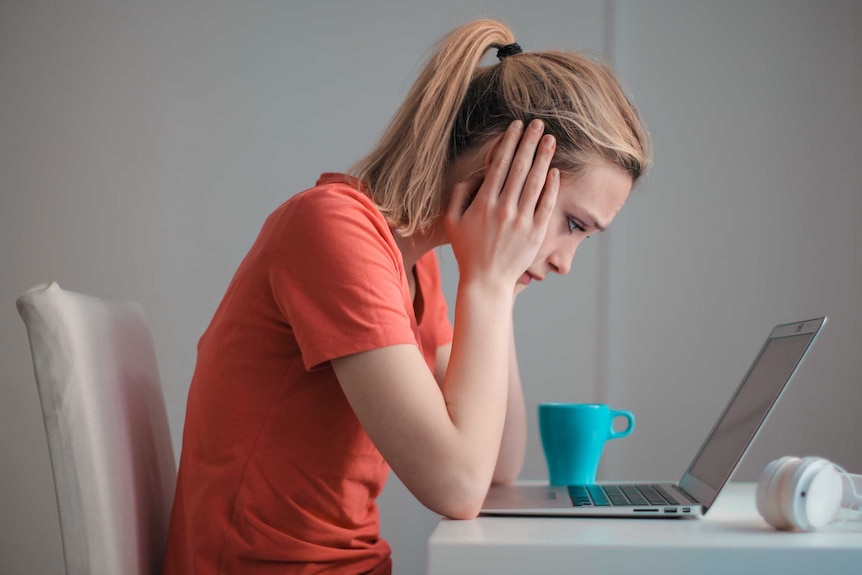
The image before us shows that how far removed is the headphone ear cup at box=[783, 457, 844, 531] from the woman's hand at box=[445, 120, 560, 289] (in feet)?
1.16

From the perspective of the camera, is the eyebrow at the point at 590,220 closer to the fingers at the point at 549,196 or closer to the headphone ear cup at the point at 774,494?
the fingers at the point at 549,196

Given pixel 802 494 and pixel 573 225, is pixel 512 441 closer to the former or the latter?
pixel 573 225

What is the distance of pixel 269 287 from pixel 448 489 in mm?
280

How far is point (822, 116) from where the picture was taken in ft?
6.57

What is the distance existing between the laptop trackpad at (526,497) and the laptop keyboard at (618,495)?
0.05ft

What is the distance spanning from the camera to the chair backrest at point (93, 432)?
753 mm

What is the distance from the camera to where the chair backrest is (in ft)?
2.47

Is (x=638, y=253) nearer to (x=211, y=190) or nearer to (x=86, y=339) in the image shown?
(x=211, y=190)

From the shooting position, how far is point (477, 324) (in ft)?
2.92

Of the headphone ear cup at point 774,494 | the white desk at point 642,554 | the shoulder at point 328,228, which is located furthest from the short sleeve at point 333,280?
the headphone ear cup at point 774,494

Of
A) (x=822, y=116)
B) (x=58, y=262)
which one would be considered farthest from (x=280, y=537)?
(x=822, y=116)

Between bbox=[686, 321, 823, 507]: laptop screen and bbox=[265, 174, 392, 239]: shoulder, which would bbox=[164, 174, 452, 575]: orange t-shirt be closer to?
bbox=[265, 174, 392, 239]: shoulder

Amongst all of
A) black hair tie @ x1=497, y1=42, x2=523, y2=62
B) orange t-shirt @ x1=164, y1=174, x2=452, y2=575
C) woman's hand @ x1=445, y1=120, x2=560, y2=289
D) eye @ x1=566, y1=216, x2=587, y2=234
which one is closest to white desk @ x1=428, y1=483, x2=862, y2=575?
orange t-shirt @ x1=164, y1=174, x2=452, y2=575

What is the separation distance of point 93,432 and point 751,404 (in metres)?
0.68
